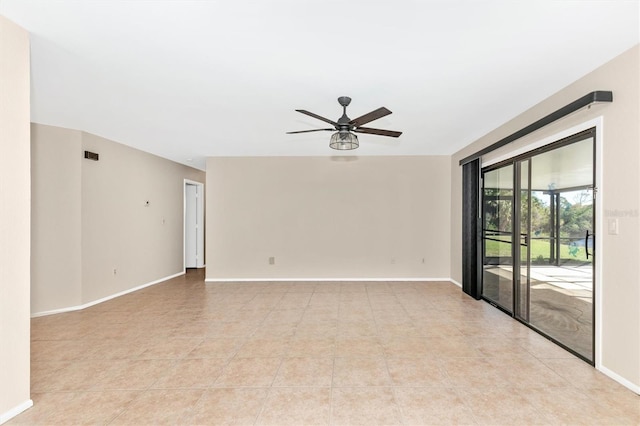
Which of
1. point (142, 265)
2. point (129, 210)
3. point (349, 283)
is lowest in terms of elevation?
point (349, 283)

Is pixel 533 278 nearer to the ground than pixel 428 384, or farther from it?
farther from it

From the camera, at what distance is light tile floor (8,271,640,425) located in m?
2.07

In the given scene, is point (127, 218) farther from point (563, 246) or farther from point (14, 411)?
point (563, 246)

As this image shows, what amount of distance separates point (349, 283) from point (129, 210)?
4263 millimetres

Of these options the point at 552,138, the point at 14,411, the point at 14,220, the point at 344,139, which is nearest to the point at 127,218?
the point at 14,220

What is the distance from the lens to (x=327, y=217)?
6.28 meters

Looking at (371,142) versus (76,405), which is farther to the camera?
(371,142)

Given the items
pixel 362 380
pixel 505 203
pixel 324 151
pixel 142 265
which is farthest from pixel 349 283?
pixel 142 265

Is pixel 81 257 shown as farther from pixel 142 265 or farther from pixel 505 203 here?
pixel 505 203

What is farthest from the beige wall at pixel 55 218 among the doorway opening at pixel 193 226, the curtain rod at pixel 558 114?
the curtain rod at pixel 558 114

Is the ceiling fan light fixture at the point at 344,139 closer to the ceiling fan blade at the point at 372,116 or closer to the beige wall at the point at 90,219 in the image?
the ceiling fan blade at the point at 372,116

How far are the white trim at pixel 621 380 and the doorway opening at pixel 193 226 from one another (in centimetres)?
747

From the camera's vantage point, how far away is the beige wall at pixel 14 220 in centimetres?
194

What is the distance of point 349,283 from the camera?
6008mm
